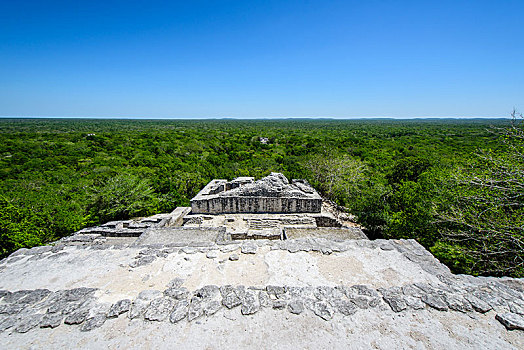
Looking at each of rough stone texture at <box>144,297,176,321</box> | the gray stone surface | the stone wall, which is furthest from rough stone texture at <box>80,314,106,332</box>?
the stone wall

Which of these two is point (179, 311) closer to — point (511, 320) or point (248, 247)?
point (248, 247)

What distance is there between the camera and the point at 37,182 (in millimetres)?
15203

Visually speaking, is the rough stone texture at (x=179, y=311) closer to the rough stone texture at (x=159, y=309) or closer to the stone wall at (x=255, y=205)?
the rough stone texture at (x=159, y=309)

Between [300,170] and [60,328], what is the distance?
2042cm

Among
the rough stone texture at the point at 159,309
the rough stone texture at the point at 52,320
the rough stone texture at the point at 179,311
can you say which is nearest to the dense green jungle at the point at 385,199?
the rough stone texture at the point at 52,320

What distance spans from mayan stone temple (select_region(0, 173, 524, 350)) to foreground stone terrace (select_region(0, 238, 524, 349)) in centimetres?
2

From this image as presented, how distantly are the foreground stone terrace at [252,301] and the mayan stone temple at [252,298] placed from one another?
0.06ft

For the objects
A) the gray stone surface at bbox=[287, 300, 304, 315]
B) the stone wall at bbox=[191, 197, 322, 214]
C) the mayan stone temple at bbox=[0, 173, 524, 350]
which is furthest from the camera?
the stone wall at bbox=[191, 197, 322, 214]

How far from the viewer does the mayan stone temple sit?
344 centimetres

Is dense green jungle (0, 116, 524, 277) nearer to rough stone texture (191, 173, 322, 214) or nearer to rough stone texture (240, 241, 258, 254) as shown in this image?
rough stone texture (191, 173, 322, 214)

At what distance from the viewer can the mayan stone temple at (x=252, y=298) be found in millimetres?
3439

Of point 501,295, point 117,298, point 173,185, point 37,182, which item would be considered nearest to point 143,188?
point 173,185

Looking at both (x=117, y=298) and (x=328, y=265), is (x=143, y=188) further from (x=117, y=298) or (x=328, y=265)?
(x=328, y=265)

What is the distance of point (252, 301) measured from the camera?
13.4 ft
